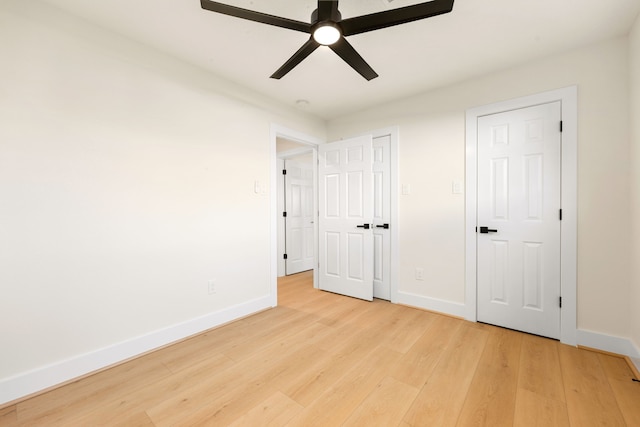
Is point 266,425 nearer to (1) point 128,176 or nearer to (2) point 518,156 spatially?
(1) point 128,176

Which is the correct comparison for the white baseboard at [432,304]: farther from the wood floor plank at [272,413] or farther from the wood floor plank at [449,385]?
the wood floor plank at [272,413]

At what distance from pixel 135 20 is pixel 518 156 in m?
3.27

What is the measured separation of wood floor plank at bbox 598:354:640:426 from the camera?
145cm

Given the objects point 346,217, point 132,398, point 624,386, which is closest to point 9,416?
point 132,398

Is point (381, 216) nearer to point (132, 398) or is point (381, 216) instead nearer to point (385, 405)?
point (385, 405)

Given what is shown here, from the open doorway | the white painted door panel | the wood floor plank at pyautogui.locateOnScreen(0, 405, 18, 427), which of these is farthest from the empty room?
→ the open doorway

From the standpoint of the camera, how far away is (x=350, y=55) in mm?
1727

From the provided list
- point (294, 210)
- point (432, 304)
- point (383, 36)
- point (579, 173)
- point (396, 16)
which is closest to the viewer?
point (396, 16)

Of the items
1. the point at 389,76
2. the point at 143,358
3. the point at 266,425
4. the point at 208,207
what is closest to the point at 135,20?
the point at 208,207

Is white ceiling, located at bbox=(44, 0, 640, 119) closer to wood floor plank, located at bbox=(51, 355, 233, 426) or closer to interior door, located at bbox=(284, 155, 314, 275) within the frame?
interior door, located at bbox=(284, 155, 314, 275)

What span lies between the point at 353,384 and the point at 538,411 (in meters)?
1.03

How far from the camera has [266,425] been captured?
1.38 metres

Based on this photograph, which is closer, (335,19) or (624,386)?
(335,19)

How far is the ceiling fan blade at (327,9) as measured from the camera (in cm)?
136
